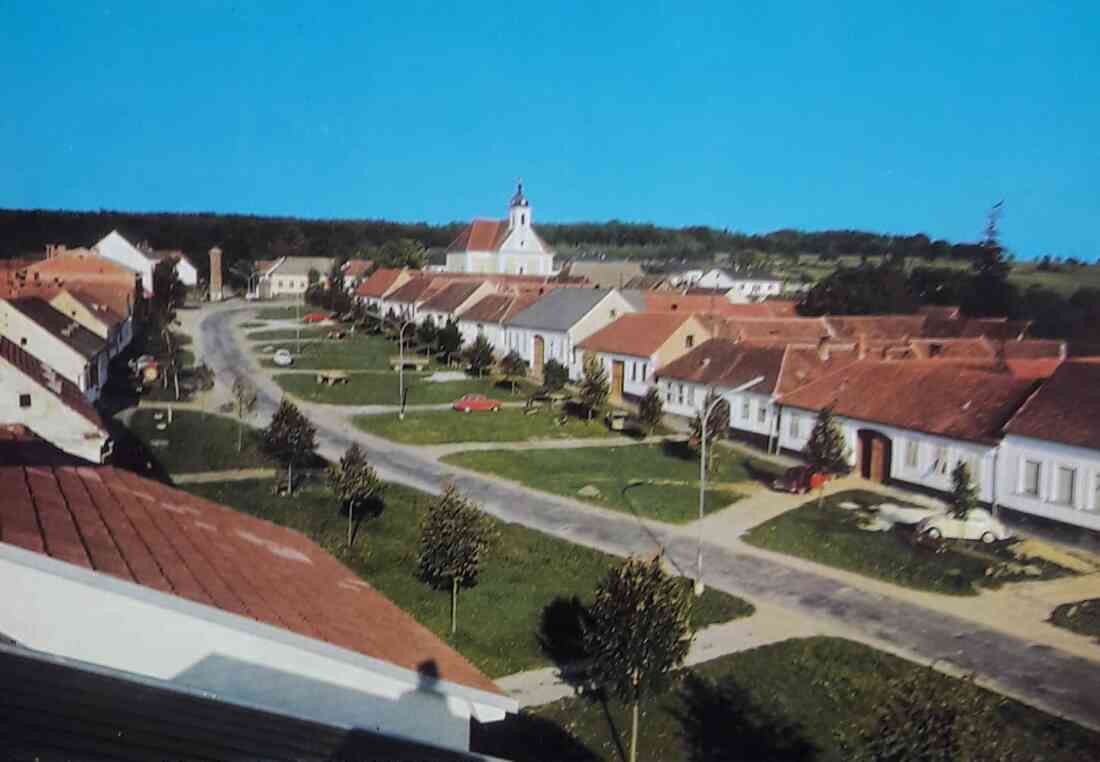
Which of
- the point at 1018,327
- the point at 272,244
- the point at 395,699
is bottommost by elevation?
the point at 395,699

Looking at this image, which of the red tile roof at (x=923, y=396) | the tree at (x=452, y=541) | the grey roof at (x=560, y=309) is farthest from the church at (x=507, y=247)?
the tree at (x=452, y=541)

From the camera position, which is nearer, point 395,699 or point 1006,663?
point 395,699

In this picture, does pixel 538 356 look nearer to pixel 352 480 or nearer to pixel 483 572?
pixel 352 480

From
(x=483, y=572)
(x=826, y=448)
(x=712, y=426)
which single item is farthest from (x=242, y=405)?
(x=826, y=448)

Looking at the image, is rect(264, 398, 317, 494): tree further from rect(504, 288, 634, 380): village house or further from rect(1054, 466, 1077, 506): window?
rect(504, 288, 634, 380): village house

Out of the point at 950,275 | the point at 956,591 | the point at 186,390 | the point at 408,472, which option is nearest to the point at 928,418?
the point at 956,591

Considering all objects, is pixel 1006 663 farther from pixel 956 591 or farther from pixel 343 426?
pixel 343 426

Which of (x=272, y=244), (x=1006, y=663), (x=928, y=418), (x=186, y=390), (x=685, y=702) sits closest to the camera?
(x=685, y=702)
